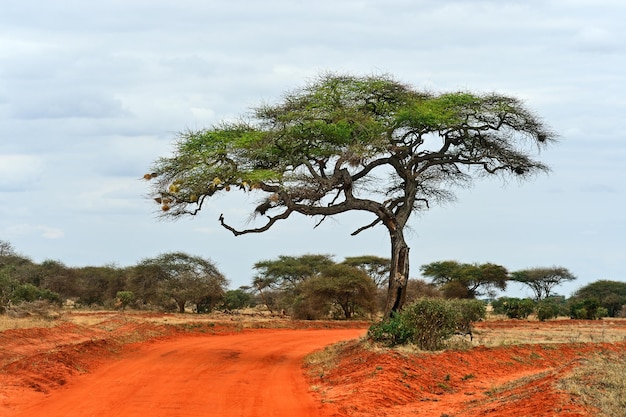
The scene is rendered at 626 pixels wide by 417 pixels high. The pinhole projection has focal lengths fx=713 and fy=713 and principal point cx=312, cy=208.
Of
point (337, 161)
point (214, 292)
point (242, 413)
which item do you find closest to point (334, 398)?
point (242, 413)

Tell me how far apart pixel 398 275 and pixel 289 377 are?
6.85 metres

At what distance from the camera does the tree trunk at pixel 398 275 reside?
22.6 metres

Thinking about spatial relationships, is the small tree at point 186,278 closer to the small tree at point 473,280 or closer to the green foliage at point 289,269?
the green foliage at point 289,269

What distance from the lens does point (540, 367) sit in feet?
62.8

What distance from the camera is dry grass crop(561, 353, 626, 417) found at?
948 centimetres

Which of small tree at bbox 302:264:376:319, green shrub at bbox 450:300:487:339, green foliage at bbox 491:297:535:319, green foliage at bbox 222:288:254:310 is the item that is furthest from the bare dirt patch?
green foliage at bbox 222:288:254:310

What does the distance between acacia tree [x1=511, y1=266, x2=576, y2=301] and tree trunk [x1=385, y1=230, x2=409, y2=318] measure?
3812 centimetres

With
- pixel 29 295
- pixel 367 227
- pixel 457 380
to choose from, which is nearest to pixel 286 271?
pixel 29 295

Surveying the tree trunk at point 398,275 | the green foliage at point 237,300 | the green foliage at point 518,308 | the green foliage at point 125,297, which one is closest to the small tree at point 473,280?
the green foliage at point 518,308

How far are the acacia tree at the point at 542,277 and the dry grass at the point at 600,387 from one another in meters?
47.4

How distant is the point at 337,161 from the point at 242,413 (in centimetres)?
1106

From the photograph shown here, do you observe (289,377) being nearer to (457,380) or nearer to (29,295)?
(457,380)

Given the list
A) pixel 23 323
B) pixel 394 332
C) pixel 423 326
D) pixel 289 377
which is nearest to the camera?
pixel 289 377

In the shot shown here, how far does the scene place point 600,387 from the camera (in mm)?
10867
